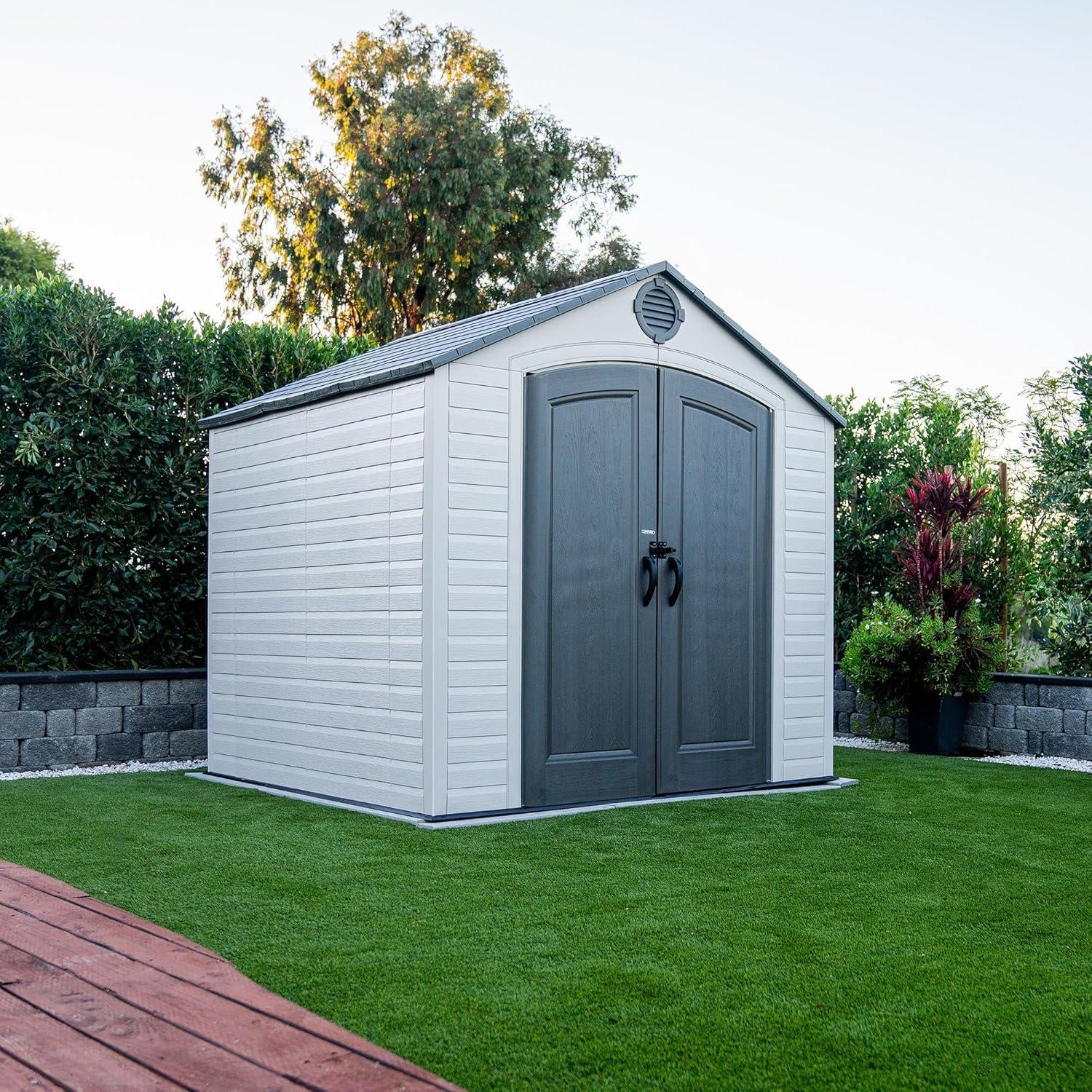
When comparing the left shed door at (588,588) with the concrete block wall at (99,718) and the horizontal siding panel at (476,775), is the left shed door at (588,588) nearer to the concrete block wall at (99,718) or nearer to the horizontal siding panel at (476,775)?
the horizontal siding panel at (476,775)

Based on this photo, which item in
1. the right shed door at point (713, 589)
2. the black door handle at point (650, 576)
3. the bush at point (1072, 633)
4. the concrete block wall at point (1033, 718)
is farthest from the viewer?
the bush at point (1072, 633)

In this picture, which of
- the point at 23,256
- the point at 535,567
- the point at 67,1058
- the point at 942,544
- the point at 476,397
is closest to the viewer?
the point at 67,1058

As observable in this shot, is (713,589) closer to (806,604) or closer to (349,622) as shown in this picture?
(806,604)

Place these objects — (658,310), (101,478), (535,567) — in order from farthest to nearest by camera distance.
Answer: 1. (101,478)
2. (658,310)
3. (535,567)

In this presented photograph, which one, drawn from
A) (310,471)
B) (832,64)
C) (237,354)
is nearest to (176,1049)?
(310,471)

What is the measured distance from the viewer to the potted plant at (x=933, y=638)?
7840 millimetres

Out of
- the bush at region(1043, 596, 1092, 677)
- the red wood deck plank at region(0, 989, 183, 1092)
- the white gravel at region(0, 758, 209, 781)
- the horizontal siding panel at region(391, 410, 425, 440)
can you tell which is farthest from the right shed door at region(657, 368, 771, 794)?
the red wood deck plank at region(0, 989, 183, 1092)

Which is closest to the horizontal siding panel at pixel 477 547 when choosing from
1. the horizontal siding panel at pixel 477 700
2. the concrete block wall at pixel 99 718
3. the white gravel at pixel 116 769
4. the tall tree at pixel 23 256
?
the horizontal siding panel at pixel 477 700

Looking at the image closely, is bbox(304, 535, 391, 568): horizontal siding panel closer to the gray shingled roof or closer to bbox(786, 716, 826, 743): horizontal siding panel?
the gray shingled roof

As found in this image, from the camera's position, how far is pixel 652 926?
3.37m

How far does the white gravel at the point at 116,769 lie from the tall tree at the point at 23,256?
18.4 m

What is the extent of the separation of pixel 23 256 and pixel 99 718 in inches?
809

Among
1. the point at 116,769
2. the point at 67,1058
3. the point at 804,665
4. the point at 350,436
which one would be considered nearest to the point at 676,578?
the point at 804,665

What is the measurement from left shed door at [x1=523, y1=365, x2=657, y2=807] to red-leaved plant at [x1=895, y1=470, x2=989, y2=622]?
3148 millimetres
